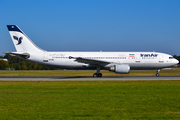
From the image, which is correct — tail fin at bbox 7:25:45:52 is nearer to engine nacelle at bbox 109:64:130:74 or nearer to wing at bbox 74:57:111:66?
wing at bbox 74:57:111:66

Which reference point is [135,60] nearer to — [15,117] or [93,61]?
[93,61]

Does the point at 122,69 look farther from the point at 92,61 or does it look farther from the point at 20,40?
the point at 20,40

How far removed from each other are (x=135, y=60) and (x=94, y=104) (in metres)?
23.0

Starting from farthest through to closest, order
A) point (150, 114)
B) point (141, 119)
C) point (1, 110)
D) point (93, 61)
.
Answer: point (93, 61)
point (1, 110)
point (150, 114)
point (141, 119)

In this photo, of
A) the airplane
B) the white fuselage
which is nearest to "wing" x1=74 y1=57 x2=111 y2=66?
the airplane

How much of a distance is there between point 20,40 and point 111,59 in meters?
13.7

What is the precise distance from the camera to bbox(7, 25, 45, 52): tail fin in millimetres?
33406

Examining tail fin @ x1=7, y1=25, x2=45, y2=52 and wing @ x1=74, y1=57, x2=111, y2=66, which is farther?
tail fin @ x1=7, y1=25, x2=45, y2=52

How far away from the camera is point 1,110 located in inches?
367

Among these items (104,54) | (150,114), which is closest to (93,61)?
(104,54)

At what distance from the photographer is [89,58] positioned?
33.3 meters

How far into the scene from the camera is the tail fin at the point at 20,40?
110 ft

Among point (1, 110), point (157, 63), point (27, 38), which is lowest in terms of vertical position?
point (1, 110)

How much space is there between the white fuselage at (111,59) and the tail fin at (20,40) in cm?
131
